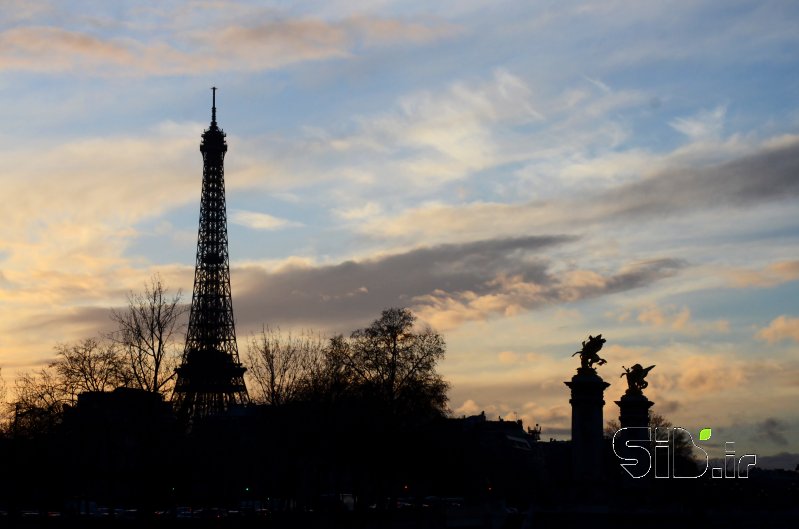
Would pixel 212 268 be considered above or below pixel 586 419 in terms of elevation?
above

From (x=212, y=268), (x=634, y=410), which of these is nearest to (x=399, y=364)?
(x=634, y=410)

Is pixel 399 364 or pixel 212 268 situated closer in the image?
pixel 399 364

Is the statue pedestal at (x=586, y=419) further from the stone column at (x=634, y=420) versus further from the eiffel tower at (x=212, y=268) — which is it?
the eiffel tower at (x=212, y=268)

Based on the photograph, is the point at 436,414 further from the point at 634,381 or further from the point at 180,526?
the point at 180,526

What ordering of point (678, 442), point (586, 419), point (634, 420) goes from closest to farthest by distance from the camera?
1. point (586, 419)
2. point (634, 420)
3. point (678, 442)

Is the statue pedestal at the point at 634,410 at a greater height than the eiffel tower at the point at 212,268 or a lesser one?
lesser

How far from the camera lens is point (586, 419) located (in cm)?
7194

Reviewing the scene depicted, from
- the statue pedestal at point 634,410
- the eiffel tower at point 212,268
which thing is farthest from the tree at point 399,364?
Answer: the eiffel tower at point 212,268

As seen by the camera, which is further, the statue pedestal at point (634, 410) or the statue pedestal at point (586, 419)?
the statue pedestal at point (634, 410)

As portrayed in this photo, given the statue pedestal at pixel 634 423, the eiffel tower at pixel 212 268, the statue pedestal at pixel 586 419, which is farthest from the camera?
the eiffel tower at pixel 212 268

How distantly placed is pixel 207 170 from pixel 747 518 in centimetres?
9034

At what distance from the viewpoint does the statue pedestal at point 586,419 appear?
71.5 metres

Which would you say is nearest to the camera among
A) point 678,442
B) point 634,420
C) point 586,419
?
point 586,419

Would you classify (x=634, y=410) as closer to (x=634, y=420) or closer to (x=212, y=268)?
(x=634, y=420)
